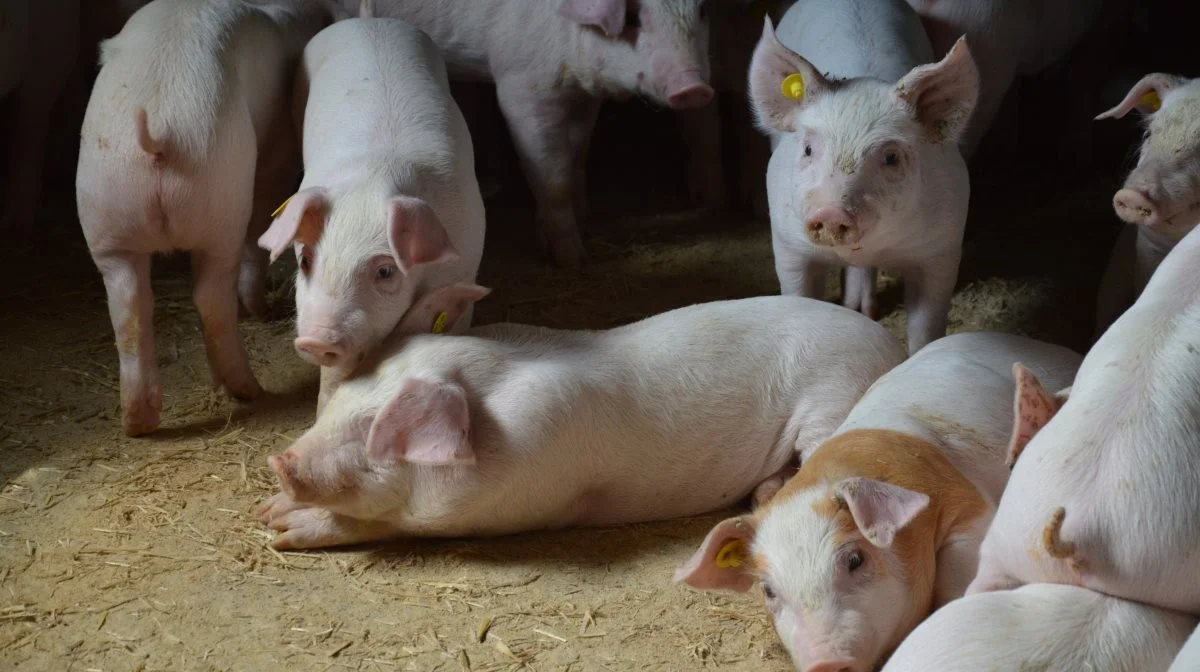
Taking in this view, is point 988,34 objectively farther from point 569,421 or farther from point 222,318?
point 222,318

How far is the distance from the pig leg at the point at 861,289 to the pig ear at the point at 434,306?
185 cm

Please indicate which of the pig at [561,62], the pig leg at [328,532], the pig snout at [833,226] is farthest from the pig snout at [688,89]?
the pig leg at [328,532]

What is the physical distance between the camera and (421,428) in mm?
3348

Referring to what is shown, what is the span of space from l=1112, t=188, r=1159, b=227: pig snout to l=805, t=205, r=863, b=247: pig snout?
77cm

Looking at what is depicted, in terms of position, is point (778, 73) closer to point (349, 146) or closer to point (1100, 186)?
point (349, 146)

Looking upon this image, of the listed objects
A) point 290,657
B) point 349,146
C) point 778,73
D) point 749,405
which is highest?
point 778,73

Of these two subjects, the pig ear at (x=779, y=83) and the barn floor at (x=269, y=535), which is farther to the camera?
the pig ear at (x=779, y=83)

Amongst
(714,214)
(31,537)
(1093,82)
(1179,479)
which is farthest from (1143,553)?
(1093,82)

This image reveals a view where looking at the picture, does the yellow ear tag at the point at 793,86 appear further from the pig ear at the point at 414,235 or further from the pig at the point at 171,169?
the pig at the point at 171,169

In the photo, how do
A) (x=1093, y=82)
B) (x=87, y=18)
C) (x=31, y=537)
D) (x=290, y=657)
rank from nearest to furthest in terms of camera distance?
(x=290, y=657)
(x=31, y=537)
(x=87, y=18)
(x=1093, y=82)

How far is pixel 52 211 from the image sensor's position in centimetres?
625

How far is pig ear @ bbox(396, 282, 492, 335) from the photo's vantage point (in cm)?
377

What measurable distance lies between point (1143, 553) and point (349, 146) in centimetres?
265

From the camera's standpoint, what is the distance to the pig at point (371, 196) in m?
3.62
